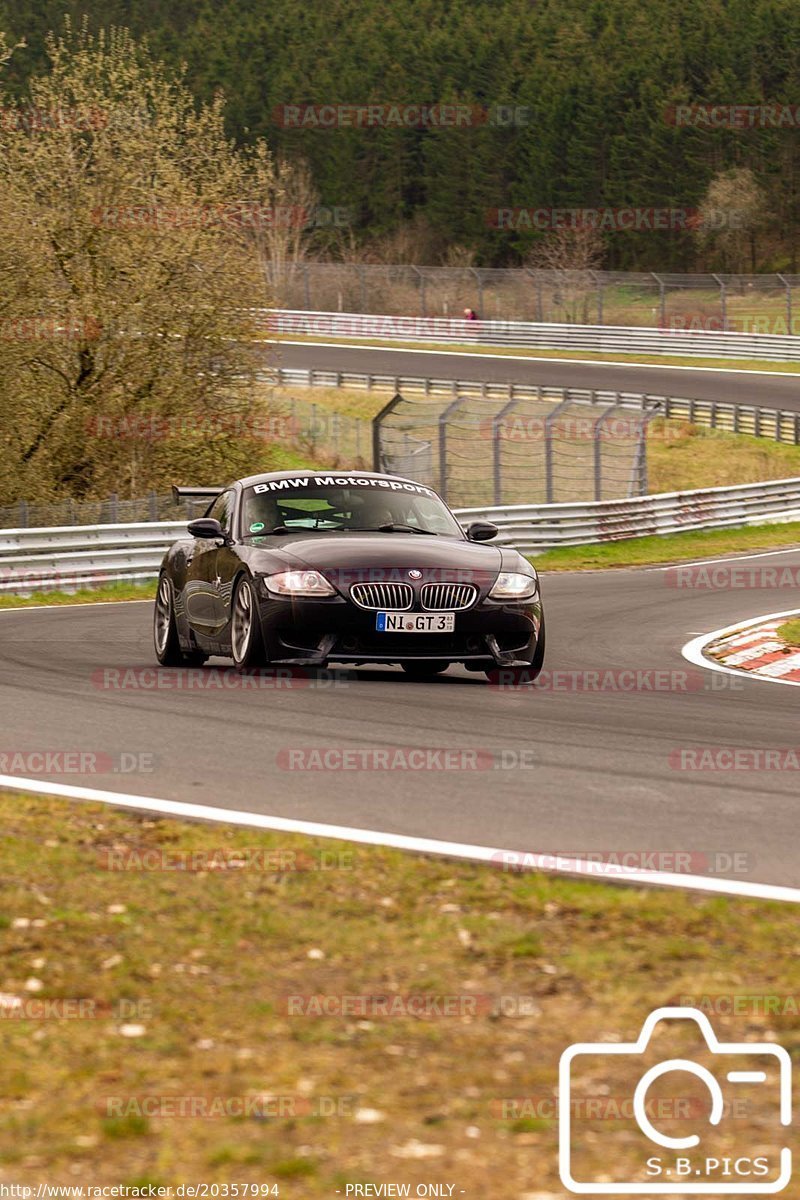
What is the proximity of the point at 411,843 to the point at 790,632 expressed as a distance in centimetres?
1092

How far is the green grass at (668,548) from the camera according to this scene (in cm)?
2966

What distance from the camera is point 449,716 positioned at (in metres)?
10.3

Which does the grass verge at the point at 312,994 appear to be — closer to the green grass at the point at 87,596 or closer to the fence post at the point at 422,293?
the green grass at the point at 87,596

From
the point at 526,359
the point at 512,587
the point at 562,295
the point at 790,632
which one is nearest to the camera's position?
the point at 512,587

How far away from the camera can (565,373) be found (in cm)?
5925

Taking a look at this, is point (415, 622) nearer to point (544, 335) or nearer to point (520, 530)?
point (520, 530)

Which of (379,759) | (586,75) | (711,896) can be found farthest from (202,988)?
(586,75)

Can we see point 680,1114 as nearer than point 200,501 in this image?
Yes

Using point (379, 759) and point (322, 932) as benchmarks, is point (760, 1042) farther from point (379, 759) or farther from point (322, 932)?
point (379, 759)

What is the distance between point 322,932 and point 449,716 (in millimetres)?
4967

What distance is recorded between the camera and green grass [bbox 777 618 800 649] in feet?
53.0

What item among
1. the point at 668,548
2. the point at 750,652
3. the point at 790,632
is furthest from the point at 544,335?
the point at 750,652

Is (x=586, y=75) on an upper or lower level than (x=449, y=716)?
upper

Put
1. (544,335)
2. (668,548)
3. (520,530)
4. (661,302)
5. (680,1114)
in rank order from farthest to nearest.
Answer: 1. (544,335)
2. (661,302)
3. (668,548)
4. (520,530)
5. (680,1114)
